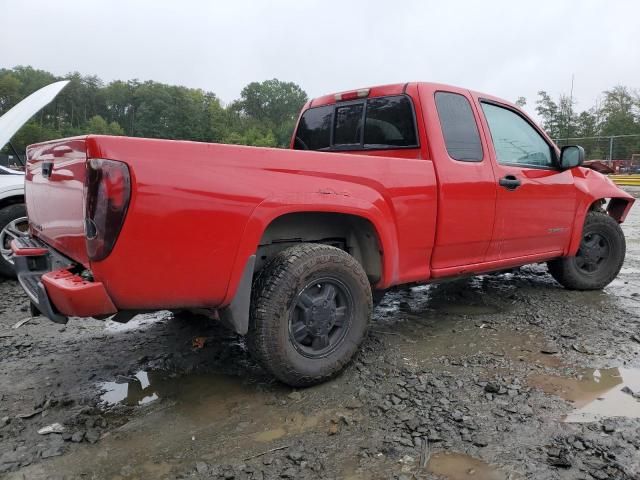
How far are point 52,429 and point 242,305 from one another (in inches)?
44.5

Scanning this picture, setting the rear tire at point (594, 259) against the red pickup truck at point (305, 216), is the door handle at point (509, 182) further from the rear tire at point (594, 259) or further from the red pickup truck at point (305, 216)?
the rear tire at point (594, 259)

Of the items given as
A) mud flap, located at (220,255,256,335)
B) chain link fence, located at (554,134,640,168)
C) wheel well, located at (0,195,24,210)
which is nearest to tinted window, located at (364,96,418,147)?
mud flap, located at (220,255,256,335)

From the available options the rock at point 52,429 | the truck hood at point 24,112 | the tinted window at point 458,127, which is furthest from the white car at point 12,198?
the tinted window at point 458,127

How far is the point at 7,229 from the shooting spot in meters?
5.27

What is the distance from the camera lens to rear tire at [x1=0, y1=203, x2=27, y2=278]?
5.32m

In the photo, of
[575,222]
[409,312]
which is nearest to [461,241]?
[409,312]

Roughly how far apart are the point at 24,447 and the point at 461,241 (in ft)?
9.63

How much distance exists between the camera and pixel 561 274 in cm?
493

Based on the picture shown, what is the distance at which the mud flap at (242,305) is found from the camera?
2.57m

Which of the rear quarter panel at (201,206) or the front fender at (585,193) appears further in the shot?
the front fender at (585,193)

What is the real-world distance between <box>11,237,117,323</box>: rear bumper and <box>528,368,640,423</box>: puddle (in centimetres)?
242

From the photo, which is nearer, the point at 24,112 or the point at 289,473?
the point at 289,473

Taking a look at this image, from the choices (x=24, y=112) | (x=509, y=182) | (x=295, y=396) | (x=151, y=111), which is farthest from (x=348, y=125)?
(x=151, y=111)

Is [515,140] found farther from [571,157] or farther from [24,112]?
[24,112]
